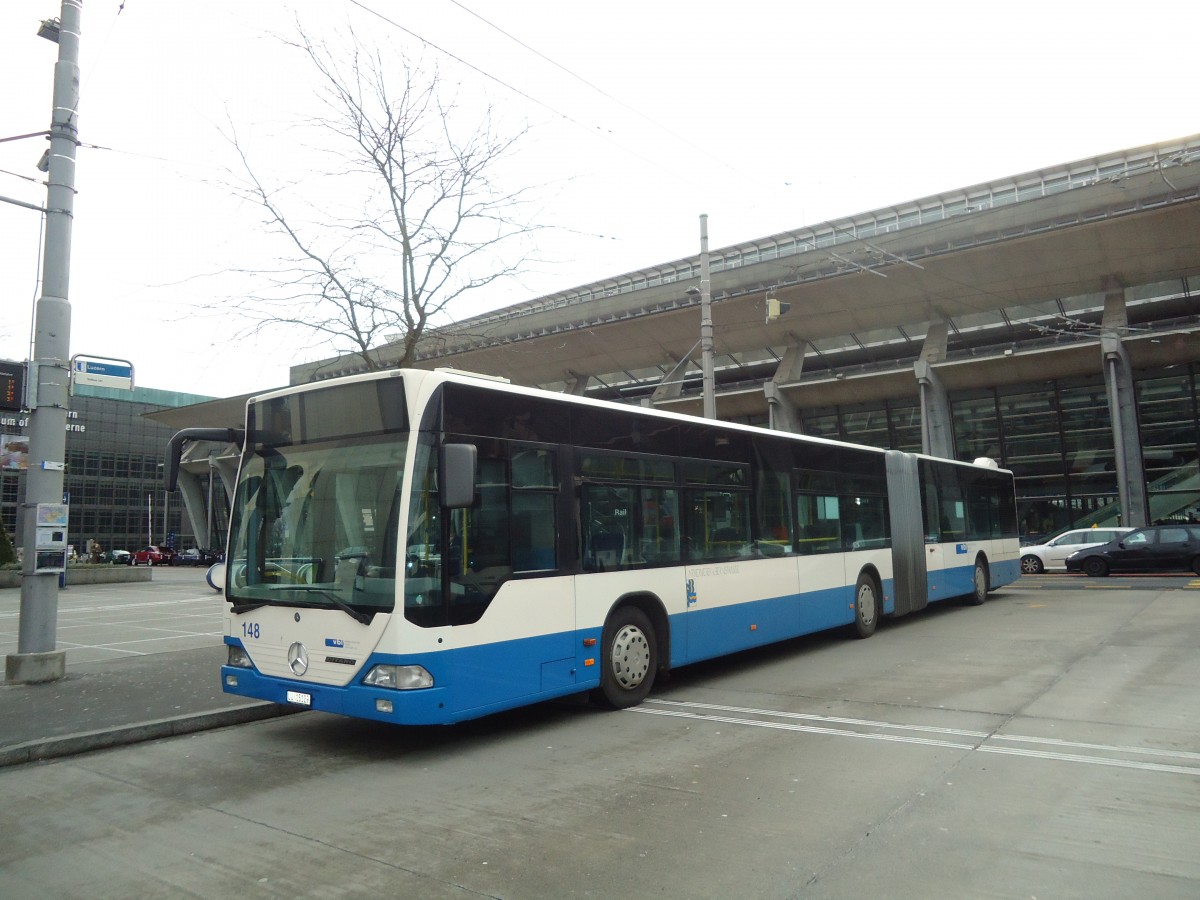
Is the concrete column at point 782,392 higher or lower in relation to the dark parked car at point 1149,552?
higher

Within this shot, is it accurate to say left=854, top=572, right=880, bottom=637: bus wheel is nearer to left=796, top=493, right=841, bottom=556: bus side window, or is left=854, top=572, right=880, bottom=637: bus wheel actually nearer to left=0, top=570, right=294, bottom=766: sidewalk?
left=796, top=493, right=841, bottom=556: bus side window

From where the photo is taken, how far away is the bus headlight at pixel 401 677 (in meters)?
6.34

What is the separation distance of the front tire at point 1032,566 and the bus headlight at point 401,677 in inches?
1044

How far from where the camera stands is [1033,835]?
4.71m

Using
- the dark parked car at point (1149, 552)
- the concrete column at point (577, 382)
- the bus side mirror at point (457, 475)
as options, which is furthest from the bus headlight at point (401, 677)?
the concrete column at point (577, 382)

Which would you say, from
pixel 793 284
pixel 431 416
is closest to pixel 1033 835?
pixel 431 416

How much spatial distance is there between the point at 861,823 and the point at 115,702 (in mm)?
7317

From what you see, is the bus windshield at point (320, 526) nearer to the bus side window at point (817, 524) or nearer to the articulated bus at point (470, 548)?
the articulated bus at point (470, 548)

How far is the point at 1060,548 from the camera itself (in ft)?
89.2

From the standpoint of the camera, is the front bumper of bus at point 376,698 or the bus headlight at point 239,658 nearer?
the front bumper of bus at point 376,698

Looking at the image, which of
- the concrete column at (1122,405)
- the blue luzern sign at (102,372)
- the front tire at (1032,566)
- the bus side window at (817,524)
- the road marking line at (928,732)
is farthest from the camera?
the concrete column at (1122,405)

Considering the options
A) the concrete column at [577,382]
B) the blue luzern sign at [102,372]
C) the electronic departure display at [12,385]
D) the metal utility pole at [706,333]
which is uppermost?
the concrete column at [577,382]

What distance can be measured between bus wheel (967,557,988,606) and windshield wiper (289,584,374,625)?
14619mm

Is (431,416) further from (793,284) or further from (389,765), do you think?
(793,284)
